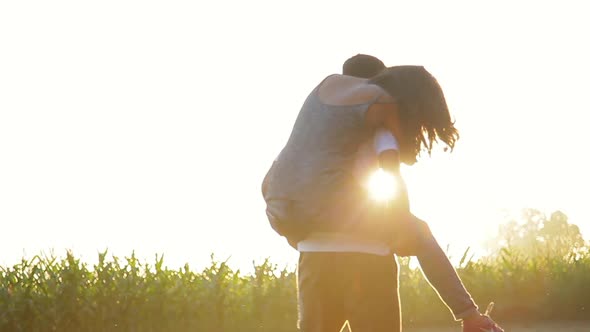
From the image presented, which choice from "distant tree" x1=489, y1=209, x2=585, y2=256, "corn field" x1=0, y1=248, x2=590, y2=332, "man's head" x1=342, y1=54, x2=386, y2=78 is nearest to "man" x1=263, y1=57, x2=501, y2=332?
"man's head" x1=342, y1=54, x2=386, y2=78

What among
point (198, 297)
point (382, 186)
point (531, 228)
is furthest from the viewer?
point (531, 228)

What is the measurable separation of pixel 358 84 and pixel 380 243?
54 centimetres

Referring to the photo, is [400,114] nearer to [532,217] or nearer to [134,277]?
[134,277]

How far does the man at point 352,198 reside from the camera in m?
3.26

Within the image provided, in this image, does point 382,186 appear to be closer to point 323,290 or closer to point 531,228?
point 323,290

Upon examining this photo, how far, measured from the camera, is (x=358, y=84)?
334 cm

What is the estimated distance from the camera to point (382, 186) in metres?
3.18

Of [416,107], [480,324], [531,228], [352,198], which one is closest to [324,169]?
[352,198]

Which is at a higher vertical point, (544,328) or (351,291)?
(351,291)

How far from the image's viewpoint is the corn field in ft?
27.7

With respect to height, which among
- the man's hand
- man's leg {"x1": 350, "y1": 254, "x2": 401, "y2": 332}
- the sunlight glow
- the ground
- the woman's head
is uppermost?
the woman's head

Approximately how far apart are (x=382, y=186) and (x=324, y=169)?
222 mm

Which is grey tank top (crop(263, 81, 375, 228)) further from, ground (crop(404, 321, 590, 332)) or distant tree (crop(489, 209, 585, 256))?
distant tree (crop(489, 209, 585, 256))

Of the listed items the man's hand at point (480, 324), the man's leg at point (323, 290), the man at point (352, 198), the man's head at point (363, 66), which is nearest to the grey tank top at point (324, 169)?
the man at point (352, 198)
